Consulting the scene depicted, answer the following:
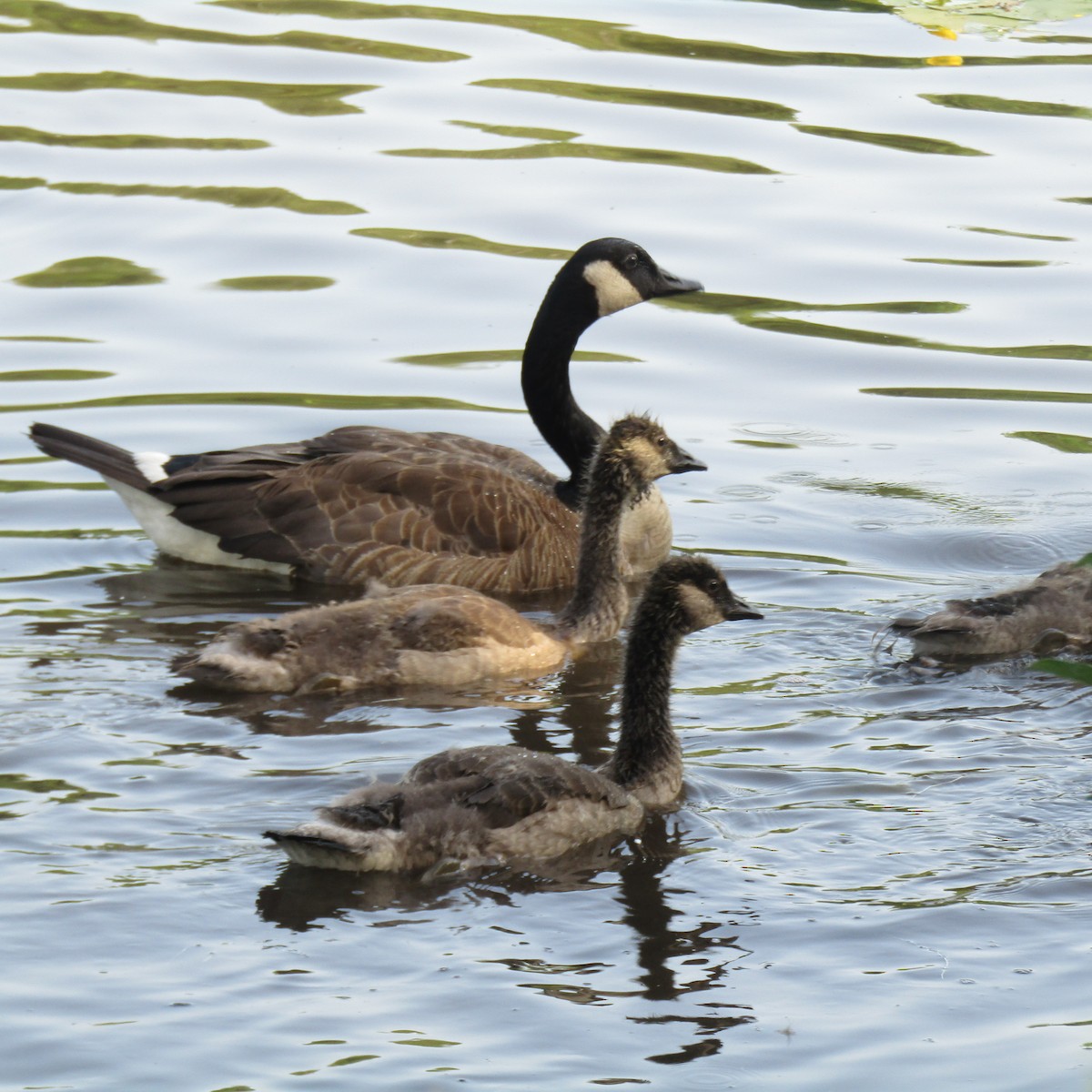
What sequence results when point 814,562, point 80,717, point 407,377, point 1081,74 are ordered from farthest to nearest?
point 1081,74 < point 407,377 < point 814,562 < point 80,717

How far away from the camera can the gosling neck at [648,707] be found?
9117 millimetres

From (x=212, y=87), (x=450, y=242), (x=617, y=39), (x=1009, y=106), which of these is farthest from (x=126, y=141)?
(x=1009, y=106)

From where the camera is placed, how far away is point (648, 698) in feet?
30.5

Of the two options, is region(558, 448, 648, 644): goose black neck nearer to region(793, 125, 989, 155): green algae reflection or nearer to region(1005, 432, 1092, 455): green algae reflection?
region(1005, 432, 1092, 455): green algae reflection

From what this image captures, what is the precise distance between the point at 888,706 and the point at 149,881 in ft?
13.1

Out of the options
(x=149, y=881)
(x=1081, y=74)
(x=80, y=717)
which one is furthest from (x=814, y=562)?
(x=1081, y=74)

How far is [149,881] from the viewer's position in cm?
800

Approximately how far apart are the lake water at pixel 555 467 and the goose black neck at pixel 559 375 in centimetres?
96

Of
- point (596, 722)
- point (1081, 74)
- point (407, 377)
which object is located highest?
point (1081, 74)

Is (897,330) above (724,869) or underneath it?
above

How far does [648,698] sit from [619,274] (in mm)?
4969

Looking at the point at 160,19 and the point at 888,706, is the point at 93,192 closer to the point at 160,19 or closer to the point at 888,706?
the point at 160,19

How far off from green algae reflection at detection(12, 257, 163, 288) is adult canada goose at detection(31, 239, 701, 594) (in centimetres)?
446

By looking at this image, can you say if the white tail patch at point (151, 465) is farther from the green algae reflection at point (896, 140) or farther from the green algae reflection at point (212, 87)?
the green algae reflection at point (896, 140)
